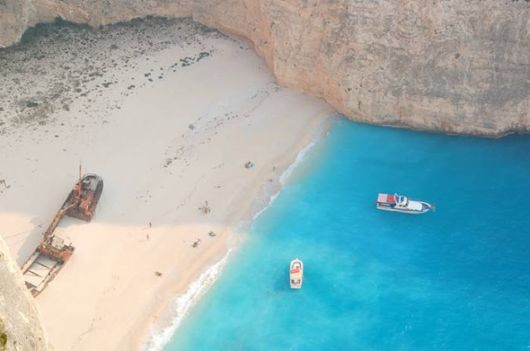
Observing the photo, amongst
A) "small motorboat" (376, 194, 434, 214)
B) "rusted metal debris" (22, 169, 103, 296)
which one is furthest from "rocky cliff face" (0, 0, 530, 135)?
"rusted metal debris" (22, 169, 103, 296)

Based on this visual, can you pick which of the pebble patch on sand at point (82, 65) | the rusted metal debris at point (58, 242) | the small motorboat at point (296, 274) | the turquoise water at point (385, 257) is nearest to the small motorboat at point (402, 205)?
the turquoise water at point (385, 257)

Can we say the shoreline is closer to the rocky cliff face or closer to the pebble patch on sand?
the rocky cliff face

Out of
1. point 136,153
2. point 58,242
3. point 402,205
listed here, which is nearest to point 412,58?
point 402,205

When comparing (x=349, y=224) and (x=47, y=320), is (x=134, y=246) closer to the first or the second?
(x=47, y=320)

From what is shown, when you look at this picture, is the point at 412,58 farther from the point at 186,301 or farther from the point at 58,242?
the point at 58,242

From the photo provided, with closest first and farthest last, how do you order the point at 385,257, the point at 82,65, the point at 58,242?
the point at 385,257
the point at 58,242
the point at 82,65

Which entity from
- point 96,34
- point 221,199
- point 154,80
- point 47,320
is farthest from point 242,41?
point 47,320

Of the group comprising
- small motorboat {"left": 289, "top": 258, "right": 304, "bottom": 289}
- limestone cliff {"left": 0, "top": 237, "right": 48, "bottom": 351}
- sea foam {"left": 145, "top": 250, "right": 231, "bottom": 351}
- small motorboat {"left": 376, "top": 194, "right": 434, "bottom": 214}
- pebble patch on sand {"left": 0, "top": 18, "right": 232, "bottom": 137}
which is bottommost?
sea foam {"left": 145, "top": 250, "right": 231, "bottom": 351}
